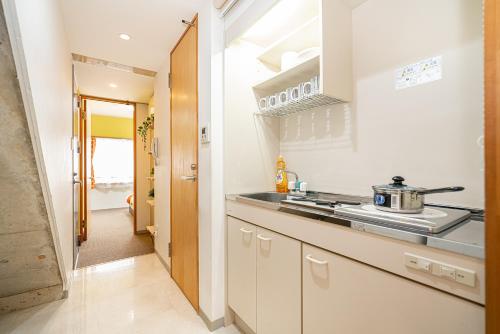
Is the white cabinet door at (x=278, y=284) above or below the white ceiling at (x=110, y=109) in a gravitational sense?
below

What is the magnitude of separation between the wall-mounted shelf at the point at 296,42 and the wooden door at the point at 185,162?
0.59 meters

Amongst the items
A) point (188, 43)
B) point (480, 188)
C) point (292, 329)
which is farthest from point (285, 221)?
point (188, 43)

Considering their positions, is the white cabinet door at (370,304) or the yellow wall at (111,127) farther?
the yellow wall at (111,127)

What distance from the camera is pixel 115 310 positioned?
1.80 metres

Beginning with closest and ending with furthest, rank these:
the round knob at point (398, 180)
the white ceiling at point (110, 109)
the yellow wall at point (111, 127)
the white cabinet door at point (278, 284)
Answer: the round knob at point (398, 180) < the white cabinet door at point (278, 284) < the white ceiling at point (110, 109) < the yellow wall at point (111, 127)

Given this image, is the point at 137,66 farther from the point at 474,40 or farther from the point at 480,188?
the point at 480,188

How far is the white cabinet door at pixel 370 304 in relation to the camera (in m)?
0.60

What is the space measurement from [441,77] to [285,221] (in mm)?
976

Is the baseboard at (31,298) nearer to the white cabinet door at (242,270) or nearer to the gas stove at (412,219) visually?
the white cabinet door at (242,270)

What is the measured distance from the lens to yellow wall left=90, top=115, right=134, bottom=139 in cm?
564

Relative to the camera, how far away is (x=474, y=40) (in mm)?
925

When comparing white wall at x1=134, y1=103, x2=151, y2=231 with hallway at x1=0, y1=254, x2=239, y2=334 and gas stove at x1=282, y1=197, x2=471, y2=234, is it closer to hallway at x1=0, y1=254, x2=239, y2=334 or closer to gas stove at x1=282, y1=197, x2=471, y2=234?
hallway at x1=0, y1=254, x2=239, y2=334

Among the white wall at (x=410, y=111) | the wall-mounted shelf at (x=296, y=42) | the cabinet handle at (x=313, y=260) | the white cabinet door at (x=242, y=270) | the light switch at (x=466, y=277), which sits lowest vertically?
the white cabinet door at (x=242, y=270)

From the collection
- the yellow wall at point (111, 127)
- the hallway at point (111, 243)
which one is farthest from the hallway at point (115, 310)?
the yellow wall at point (111, 127)
